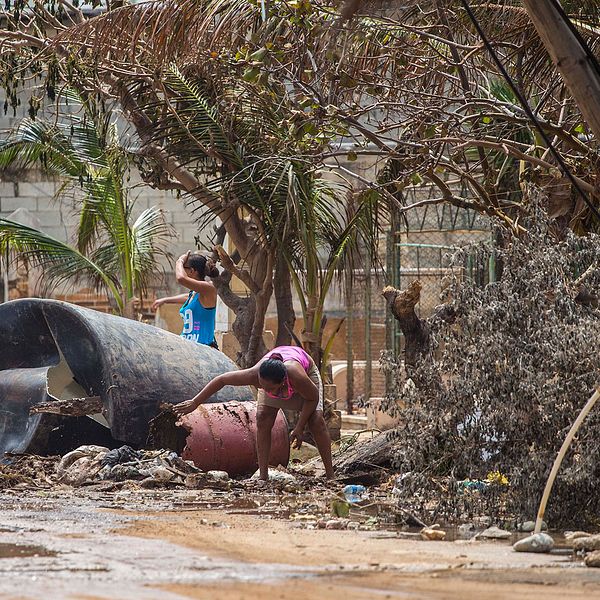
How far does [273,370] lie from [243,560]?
3.78m

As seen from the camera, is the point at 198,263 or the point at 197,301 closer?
the point at 198,263

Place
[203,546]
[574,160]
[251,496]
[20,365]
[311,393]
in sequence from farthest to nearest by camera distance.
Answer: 1. [20,365]
2. [574,160]
3. [311,393]
4. [251,496]
5. [203,546]

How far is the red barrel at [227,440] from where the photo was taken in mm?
9656

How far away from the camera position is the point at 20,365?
448 inches

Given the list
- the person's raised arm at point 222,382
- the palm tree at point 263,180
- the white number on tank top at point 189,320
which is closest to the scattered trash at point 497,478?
the person's raised arm at point 222,382

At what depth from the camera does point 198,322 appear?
11609mm

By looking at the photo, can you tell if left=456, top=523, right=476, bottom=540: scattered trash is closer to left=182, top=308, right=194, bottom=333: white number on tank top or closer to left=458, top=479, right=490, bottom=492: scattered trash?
left=458, top=479, right=490, bottom=492: scattered trash

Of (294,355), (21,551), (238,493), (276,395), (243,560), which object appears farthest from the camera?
(294,355)

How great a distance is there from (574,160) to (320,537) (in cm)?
470

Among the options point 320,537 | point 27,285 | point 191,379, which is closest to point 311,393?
point 191,379

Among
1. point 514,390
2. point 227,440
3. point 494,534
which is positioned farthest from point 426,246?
point 494,534

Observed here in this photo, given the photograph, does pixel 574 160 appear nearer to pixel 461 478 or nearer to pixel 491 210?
pixel 491 210

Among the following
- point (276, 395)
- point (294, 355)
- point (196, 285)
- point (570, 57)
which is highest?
point (570, 57)

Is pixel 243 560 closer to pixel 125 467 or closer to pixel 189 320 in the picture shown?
pixel 125 467
